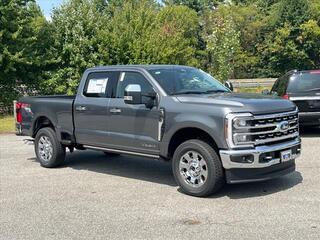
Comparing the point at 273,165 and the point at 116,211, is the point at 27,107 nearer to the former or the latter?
the point at 116,211

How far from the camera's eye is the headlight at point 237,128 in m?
6.88

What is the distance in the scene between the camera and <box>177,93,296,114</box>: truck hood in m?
6.98

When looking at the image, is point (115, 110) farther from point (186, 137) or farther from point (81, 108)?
point (186, 137)

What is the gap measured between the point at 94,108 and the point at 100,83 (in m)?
0.47

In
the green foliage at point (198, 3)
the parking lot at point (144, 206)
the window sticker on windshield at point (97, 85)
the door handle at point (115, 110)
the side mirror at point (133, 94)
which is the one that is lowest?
the parking lot at point (144, 206)

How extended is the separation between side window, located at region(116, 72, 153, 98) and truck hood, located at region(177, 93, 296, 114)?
715 millimetres

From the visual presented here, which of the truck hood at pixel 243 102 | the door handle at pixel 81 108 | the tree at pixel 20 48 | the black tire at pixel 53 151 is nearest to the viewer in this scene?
the truck hood at pixel 243 102

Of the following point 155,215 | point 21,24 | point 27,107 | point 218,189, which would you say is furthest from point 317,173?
point 21,24

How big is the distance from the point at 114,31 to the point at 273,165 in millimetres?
19942

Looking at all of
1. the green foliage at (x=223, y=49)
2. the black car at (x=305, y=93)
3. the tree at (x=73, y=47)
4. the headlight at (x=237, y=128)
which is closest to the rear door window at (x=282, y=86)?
the black car at (x=305, y=93)

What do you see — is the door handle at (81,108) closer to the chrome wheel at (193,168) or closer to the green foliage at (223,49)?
the chrome wheel at (193,168)

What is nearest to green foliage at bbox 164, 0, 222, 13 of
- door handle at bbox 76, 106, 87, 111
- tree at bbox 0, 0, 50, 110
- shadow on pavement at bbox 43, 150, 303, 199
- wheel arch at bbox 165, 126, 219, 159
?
tree at bbox 0, 0, 50, 110

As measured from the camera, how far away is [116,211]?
6.69 m

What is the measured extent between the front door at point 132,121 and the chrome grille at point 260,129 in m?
1.39
